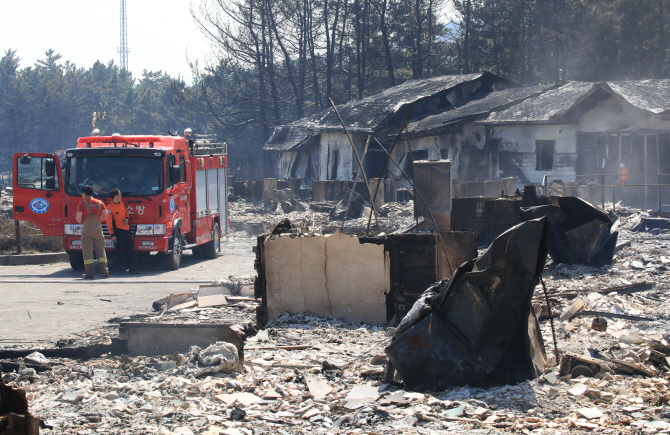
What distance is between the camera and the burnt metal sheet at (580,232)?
10.8 m

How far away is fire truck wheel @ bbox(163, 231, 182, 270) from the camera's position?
13516mm

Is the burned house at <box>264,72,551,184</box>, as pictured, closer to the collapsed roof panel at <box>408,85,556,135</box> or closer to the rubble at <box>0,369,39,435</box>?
the collapsed roof panel at <box>408,85,556,135</box>

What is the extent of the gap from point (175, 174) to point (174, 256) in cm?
181

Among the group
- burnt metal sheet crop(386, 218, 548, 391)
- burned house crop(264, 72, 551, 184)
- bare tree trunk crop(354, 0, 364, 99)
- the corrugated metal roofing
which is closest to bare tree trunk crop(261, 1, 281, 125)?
bare tree trunk crop(354, 0, 364, 99)

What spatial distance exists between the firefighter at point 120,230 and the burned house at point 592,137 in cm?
1699

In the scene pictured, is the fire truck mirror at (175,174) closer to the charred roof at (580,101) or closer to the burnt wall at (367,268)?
the burnt wall at (367,268)

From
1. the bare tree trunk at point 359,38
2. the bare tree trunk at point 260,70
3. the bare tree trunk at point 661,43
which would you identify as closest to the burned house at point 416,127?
the bare tree trunk at point 260,70

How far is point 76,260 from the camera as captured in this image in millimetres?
13445

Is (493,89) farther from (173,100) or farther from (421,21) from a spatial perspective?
(173,100)

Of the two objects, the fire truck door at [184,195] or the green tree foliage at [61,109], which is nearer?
the fire truck door at [184,195]

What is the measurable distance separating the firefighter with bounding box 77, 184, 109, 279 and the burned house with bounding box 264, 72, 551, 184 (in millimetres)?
19049

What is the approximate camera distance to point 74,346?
6.92 meters

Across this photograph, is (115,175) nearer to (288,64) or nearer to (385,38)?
(288,64)

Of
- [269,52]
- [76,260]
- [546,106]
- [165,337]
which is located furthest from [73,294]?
[269,52]
